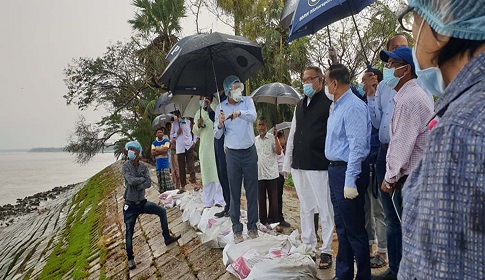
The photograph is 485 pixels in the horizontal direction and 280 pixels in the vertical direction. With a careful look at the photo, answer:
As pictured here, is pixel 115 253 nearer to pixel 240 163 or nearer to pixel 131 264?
pixel 131 264

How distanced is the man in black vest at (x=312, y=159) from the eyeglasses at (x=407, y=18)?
2.19 meters

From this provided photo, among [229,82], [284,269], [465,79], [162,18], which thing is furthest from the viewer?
[162,18]

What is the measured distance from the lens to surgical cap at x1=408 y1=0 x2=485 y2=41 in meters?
0.80

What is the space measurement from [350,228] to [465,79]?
A: 2.12 meters

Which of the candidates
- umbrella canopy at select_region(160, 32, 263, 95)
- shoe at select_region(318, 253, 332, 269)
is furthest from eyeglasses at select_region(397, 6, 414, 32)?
umbrella canopy at select_region(160, 32, 263, 95)

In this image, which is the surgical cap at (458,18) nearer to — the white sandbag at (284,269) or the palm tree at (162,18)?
the white sandbag at (284,269)

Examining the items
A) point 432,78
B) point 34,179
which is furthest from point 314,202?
point 34,179

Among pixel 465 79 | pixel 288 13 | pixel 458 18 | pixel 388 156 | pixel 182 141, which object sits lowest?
pixel 182 141

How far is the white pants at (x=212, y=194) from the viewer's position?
559cm

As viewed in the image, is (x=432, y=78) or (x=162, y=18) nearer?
(x=432, y=78)

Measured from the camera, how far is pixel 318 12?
2955 millimetres

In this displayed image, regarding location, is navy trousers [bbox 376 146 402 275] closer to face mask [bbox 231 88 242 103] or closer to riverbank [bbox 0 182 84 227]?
face mask [bbox 231 88 242 103]

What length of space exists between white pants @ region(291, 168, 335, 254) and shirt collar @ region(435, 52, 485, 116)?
8.16 ft

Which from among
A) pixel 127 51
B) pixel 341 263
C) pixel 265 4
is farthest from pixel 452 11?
pixel 127 51
